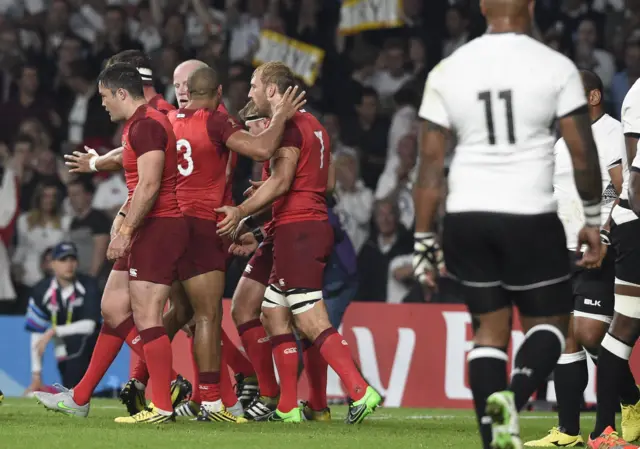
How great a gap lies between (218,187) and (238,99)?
655 centimetres

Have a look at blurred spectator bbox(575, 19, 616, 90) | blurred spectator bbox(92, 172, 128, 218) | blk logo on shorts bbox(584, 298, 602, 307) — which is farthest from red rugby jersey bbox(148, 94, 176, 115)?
blurred spectator bbox(575, 19, 616, 90)

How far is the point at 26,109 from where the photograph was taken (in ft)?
56.3

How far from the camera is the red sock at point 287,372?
895cm

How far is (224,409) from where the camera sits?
29.4 ft

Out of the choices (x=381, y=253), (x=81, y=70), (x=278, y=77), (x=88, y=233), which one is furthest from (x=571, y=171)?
(x=81, y=70)

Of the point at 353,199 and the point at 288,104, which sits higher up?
the point at 288,104

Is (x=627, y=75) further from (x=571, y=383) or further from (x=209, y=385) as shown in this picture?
(x=209, y=385)

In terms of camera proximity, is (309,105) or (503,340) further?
(309,105)

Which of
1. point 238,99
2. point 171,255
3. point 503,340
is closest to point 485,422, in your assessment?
point 503,340

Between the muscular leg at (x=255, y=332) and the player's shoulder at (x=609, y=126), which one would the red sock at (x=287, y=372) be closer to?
the muscular leg at (x=255, y=332)

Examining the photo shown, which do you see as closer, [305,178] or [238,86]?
[305,178]

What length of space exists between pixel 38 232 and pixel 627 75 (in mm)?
7105

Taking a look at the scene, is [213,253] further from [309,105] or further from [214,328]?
[309,105]

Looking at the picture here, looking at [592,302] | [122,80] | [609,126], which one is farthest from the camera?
[122,80]
